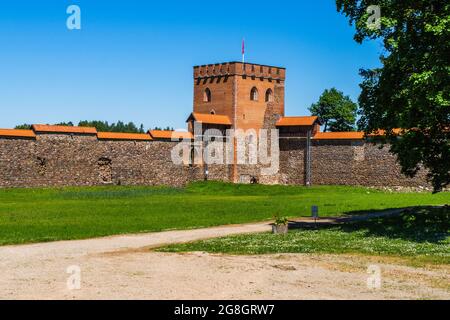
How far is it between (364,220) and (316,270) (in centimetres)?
1297

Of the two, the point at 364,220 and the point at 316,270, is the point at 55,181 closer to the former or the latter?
the point at 364,220

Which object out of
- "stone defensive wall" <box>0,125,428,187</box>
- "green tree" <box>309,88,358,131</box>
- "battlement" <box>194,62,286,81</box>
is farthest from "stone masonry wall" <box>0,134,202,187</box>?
"green tree" <box>309,88,358,131</box>

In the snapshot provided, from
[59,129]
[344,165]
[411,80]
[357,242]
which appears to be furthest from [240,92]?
[357,242]

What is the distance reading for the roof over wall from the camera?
2260 inches

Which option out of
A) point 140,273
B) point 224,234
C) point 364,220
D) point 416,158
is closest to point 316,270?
point 140,273

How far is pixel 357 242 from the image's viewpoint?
19.8 m

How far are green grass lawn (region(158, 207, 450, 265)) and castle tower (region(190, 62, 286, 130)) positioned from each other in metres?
40.7

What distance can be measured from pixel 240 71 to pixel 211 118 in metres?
6.14

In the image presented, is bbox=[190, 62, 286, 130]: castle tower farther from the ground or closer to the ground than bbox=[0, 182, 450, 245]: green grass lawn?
farther from the ground

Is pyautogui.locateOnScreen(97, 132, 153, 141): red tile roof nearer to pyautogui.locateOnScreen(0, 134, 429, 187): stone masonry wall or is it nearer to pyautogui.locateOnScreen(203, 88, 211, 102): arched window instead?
pyautogui.locateOnScreen(0, 134, 429, 187): stone masonry wall

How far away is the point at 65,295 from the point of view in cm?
1172

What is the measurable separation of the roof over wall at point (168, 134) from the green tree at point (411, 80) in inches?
1328

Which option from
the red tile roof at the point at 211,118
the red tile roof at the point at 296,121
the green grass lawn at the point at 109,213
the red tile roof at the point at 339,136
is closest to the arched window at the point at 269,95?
the red tile roof at the point at 296,121
